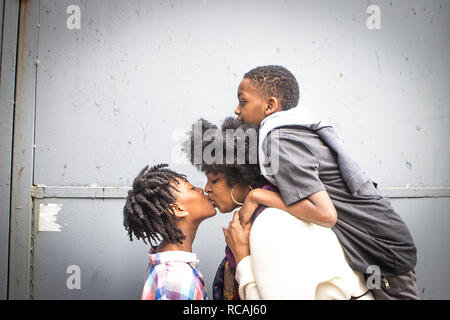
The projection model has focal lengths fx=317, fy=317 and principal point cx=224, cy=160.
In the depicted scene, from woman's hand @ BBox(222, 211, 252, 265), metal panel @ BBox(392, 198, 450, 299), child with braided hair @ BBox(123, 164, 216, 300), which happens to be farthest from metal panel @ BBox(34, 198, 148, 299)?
metal panel @ BBox(392, 198, 450, 299)

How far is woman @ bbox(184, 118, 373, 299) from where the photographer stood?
1109 millimetres

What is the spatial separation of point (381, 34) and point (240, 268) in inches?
87.3

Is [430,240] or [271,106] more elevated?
[271,106]

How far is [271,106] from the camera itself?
158 cm

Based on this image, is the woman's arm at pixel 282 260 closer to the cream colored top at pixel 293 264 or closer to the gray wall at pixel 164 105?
the cream colored top at pixel 293 264

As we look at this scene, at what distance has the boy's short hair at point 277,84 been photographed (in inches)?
62.8

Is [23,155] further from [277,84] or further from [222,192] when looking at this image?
[277,84]

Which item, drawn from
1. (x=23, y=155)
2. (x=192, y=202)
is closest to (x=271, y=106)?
(x=192, y=202)

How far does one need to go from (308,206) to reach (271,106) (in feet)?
1.95

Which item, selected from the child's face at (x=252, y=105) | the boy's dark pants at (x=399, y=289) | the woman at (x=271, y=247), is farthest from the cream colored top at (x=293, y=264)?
the child's face at (x=252, y=105)

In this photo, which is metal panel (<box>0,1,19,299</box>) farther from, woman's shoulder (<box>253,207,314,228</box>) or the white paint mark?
woman's shoulder (<box>253,207,314,228</box>)

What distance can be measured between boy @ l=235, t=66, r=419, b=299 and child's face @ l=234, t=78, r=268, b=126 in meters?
A: 0.19

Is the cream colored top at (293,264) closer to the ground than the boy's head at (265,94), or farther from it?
closer to the ground
